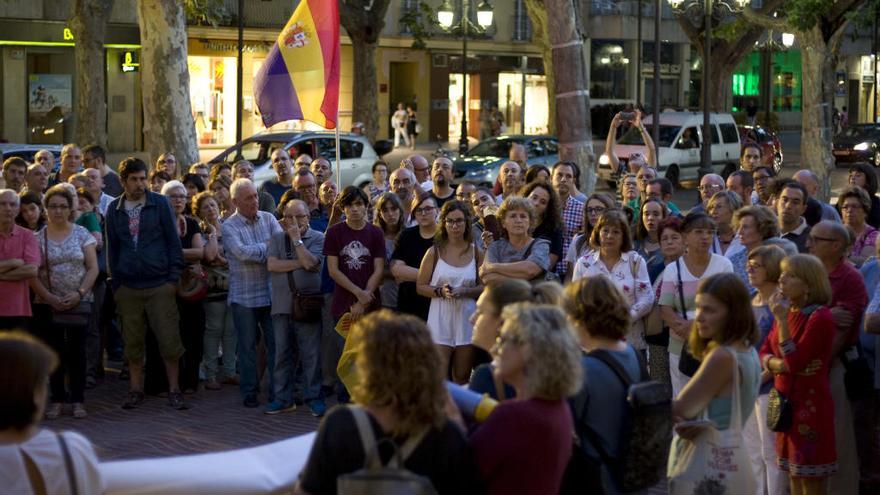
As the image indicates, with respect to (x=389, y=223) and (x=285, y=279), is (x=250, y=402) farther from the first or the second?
(x=389, y=223)

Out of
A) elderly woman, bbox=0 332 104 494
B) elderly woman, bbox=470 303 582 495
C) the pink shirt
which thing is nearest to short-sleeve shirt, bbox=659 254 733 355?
elderly woman, bbox=470 303 582 495

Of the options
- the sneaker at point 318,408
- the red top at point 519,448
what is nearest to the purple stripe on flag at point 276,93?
the sneaker at point 318,408

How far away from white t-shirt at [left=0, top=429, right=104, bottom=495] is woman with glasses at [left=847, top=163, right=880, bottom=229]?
8.78m

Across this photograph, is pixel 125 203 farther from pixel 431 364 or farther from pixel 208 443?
pixel 431 364

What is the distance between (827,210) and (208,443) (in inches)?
209

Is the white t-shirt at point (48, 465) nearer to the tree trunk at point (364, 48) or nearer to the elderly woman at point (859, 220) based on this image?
the elderly woman at point (859, 220)

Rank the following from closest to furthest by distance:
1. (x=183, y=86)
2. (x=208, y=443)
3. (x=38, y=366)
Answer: (x=38, y=366) < (x=208, y=443) < (x=183, y=86)

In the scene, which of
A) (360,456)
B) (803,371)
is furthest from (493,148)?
(360,456)

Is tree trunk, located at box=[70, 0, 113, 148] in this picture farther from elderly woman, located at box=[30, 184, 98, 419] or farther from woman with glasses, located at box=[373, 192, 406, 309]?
woman with glasses, located at box=[373, 192, 406, 309]

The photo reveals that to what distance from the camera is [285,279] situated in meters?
11.0

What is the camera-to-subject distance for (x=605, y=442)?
514 cm

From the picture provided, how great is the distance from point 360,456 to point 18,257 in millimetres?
6805

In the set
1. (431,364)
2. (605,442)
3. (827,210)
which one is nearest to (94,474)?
(431,364)

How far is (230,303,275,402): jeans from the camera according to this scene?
1116 centimetres
